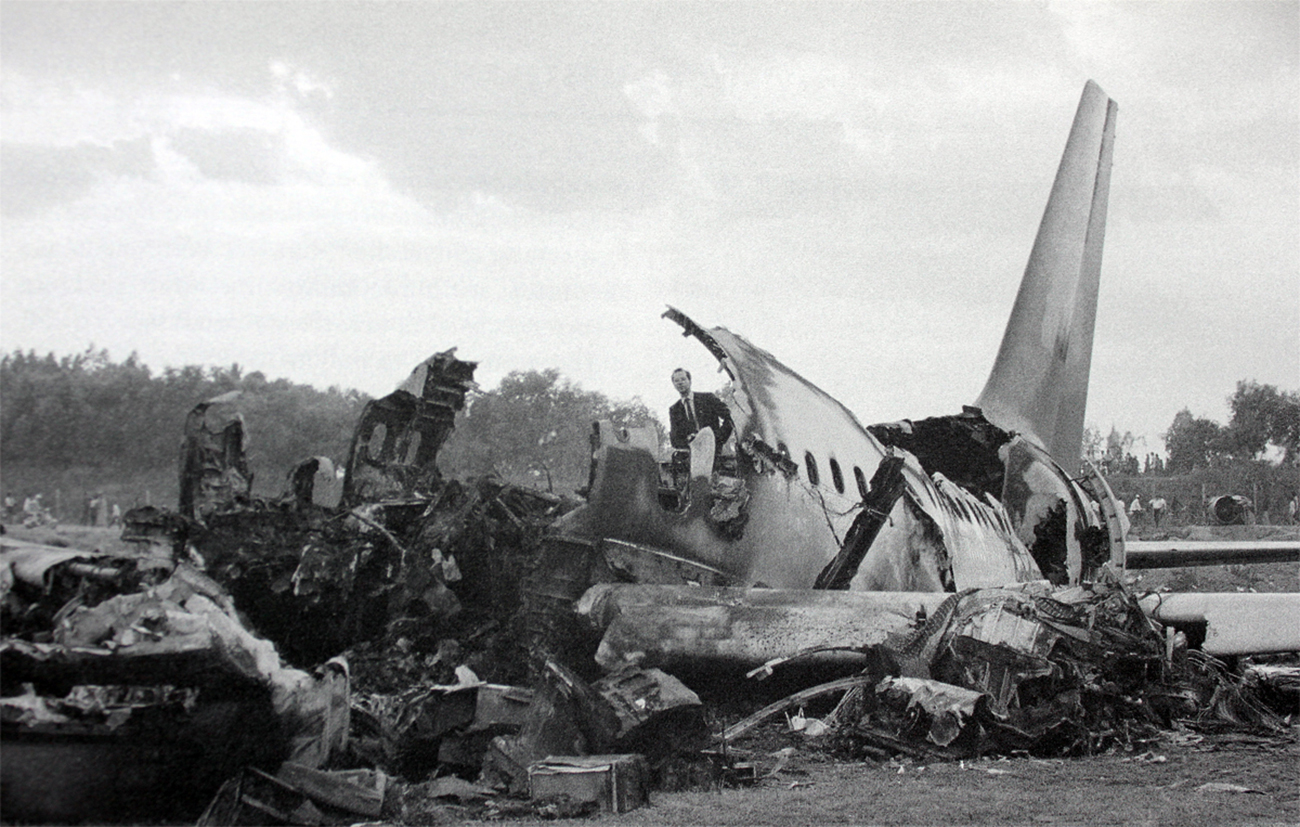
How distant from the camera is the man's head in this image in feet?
29.5

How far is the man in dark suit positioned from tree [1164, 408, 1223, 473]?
33283mm

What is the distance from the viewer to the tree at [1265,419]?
25875mm

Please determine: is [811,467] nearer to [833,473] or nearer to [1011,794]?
[833,473]

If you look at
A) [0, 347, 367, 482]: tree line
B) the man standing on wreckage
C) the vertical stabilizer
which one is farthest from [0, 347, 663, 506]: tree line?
the vertical stabilizer

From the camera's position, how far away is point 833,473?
385 inches

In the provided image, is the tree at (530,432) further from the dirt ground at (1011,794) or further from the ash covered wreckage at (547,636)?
the dirt ground at (1011,794)

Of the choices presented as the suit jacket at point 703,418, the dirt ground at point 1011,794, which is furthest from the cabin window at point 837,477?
the dirt ground at point 1011,794

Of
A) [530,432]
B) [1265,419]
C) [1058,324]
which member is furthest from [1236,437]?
[530,432]

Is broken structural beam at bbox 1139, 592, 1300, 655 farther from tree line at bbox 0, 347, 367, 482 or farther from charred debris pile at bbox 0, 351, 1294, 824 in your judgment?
tree line at bbox 0, 347, 367, 482

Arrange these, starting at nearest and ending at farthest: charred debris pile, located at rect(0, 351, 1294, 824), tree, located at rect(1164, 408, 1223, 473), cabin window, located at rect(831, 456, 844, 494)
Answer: charred debris pile, located at rect(0, 351, 1294, 824) < cabin window, located at rect(831, 456, 844, 494) < tree, located at rect(1164, 408, 1223, 473)

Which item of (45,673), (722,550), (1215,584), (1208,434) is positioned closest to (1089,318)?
(1215,584)

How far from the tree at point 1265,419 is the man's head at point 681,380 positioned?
71.5ft

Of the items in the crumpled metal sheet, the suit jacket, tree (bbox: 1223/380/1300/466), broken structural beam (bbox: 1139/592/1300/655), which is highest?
tree (bbox: 1223/380/1300/466)

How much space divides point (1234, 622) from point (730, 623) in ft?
17.0
